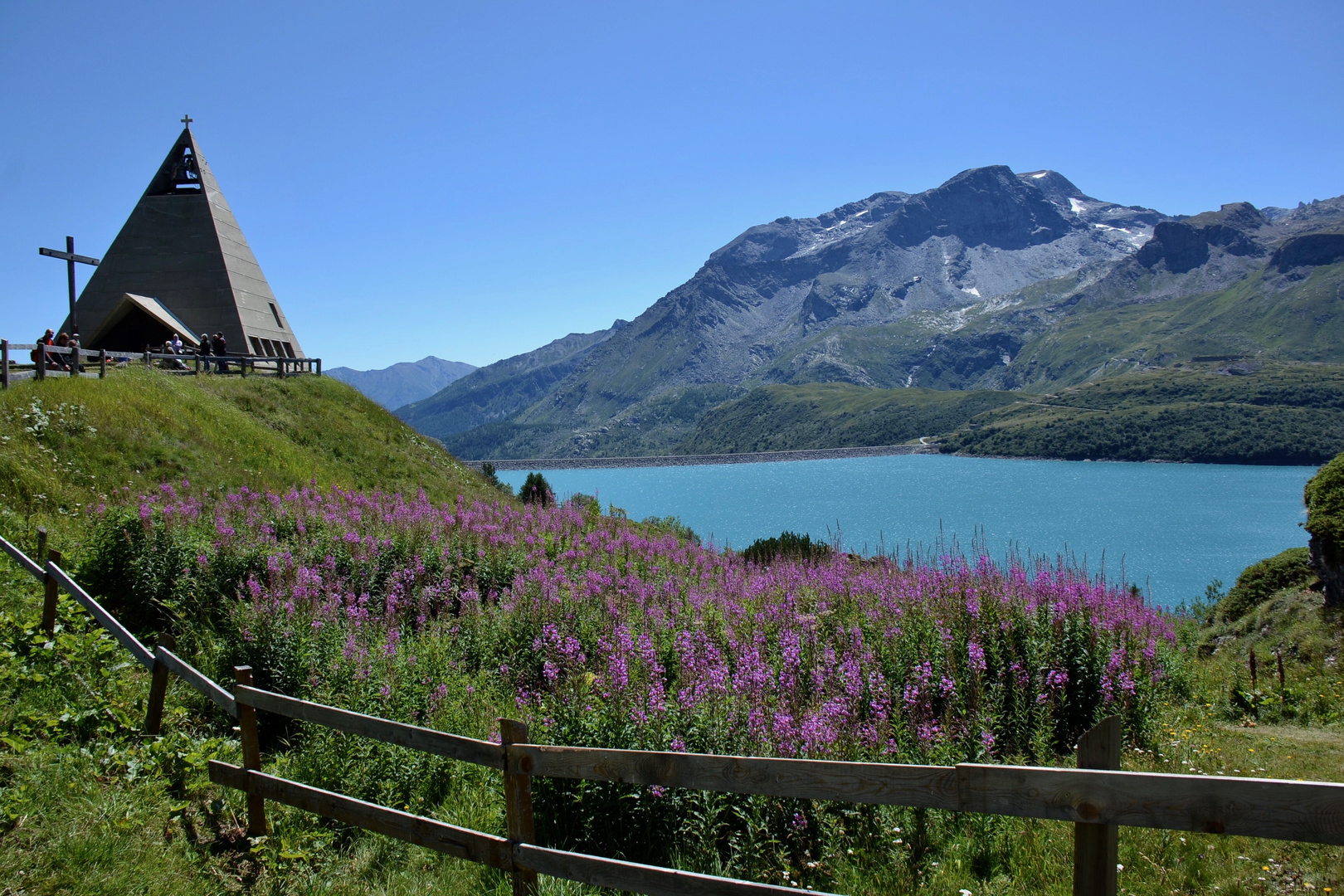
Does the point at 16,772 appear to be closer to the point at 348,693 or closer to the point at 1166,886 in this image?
the point at 348,693

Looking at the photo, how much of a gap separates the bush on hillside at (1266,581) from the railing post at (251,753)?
15685 mm

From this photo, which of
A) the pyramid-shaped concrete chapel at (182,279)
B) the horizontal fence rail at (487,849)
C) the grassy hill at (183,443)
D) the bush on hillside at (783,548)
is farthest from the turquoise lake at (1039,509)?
the horizontal fence rail at (487,849)

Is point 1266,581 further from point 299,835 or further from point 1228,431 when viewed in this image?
point 1228,431

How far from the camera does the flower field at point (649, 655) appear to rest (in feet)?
19.1

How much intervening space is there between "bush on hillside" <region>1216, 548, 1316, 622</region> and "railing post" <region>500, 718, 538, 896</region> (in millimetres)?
14641

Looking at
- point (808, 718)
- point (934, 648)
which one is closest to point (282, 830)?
point (808, 718)

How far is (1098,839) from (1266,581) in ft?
48.5

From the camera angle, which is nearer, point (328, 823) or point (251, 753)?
point (251, 753)

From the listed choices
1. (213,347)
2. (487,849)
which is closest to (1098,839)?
(487,849)

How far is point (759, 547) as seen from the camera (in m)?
23.3

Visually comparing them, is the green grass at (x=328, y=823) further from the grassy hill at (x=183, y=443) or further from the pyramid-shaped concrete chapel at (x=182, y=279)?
the pyramid-shaped concrete chapel at (x=182, y=279)

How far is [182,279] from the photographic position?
36.0m

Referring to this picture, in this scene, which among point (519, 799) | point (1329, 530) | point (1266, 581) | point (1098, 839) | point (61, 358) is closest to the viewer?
point (1098, 839)

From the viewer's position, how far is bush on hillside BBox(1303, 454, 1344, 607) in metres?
11.9
